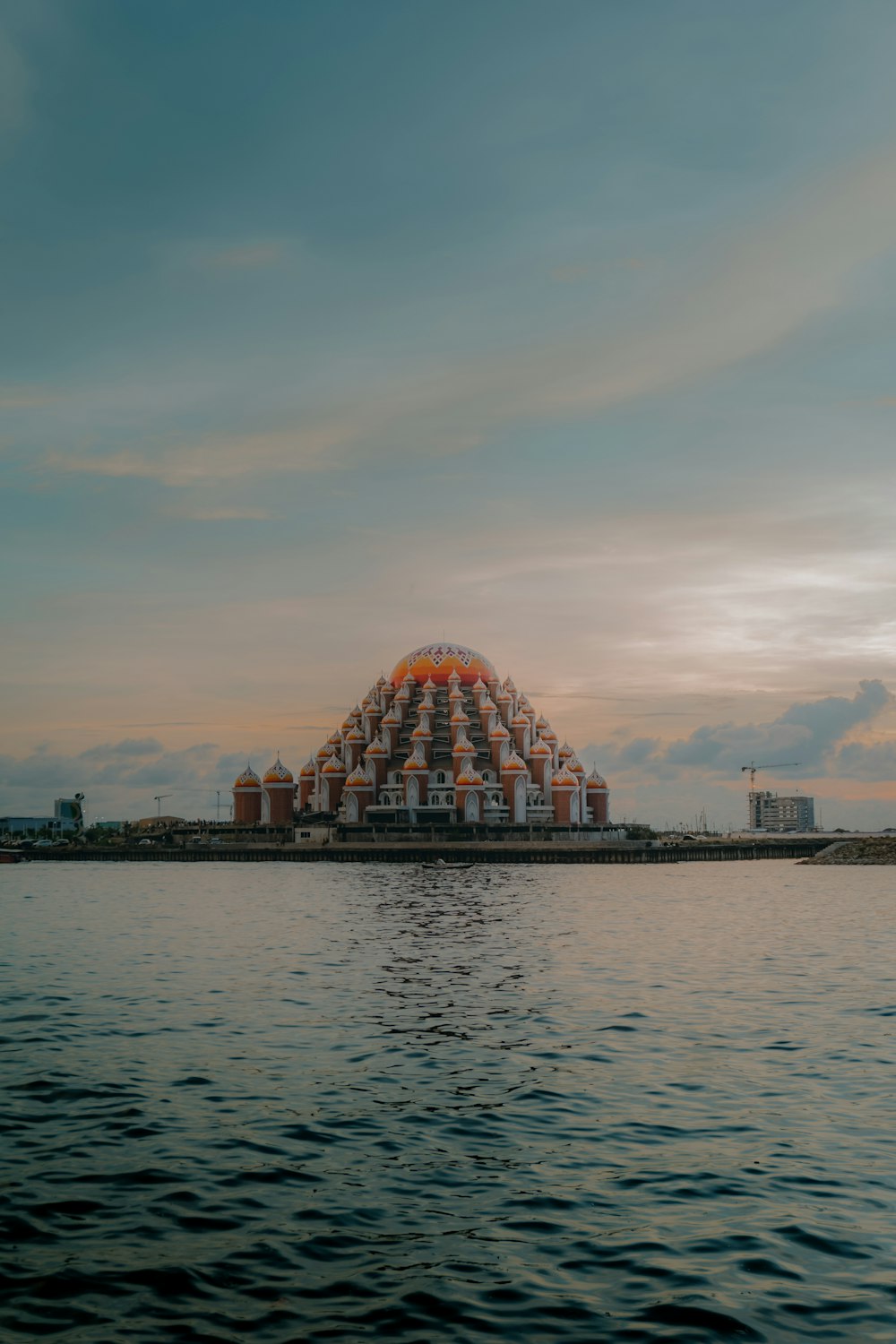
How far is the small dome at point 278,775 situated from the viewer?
13850 cm

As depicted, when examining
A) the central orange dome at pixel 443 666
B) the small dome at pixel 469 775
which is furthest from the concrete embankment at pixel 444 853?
the central orange dome at pixel 443 666

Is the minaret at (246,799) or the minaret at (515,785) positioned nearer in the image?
the minaret at (515,785)

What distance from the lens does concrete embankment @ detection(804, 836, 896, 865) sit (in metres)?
124

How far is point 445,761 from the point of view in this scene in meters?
137

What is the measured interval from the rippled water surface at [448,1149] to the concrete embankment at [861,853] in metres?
93.6

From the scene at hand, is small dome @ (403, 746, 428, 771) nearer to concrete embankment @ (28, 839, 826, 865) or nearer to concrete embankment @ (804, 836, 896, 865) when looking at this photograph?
concrete embankment @ (28, 839, 826, 865)

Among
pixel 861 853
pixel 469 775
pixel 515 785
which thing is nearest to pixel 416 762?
pixel 469 775

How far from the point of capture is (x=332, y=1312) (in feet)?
34.3

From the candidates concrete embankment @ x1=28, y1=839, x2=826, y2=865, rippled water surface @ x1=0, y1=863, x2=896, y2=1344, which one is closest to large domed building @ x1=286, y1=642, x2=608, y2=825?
concrete embankment @ x1=28, y1=839, x2=826, y2=865

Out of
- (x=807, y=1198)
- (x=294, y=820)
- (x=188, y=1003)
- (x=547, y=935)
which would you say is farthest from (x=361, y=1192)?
(x=294, y=820)

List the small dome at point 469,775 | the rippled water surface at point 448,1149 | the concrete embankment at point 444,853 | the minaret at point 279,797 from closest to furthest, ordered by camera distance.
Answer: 1. the rippled water surface at point 448,1149
2. the concrete embankment at point 444,853
3. the small dome at point 469,775
4. the minaret at point 279,797

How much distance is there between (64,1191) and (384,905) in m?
46.6

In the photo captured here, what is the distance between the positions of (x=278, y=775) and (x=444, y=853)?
3263cm

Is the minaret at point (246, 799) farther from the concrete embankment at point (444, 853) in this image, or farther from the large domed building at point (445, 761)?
the concrete embankment at point (444, 853)
